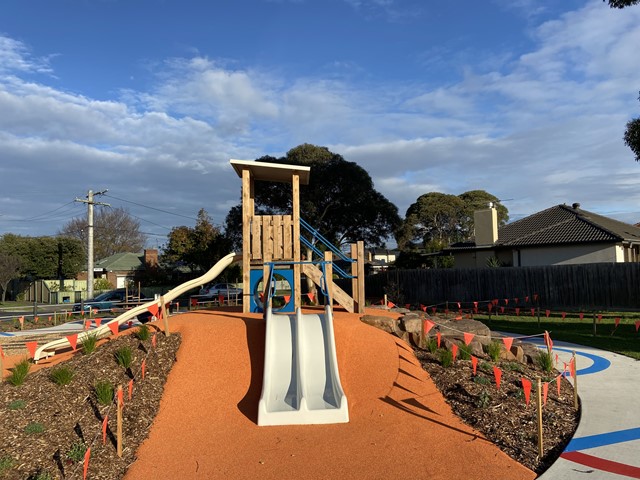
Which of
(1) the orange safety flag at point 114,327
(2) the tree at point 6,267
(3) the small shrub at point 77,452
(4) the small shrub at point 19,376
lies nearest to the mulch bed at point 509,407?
(3) the small shrub at point 77,452

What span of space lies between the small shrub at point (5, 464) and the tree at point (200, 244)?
1145 inches

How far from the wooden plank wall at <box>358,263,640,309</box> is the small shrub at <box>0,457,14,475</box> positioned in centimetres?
2243

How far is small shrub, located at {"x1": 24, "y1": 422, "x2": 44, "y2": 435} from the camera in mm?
6582

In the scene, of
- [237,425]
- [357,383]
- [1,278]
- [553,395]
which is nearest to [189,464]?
[237,425]

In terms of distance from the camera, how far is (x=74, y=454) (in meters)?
5.95

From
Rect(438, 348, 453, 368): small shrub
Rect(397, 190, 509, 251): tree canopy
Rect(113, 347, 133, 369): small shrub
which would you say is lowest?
Rect(438, 348, 453, 368): small shrub

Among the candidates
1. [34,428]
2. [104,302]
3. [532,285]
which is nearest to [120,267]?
[104,302]

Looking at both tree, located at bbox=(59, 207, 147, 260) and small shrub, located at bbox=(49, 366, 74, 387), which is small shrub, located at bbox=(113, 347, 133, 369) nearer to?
small shrub, located at bbox=(49, 366, 74, 387)

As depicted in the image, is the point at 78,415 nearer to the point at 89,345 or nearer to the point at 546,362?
the point at 89,345

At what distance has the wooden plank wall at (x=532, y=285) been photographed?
21544 mm

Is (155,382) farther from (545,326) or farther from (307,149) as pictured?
(307,149)

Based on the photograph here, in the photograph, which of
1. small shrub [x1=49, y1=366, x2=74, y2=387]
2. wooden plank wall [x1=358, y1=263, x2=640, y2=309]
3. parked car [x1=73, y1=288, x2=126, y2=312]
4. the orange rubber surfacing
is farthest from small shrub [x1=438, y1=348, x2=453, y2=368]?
parked car [x1=73, y1=288, x2=126, y2=312]

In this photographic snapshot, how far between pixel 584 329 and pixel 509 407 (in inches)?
421

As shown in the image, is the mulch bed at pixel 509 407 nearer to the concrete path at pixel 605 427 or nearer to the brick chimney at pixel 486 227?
the concrete path at pixel 605 427
